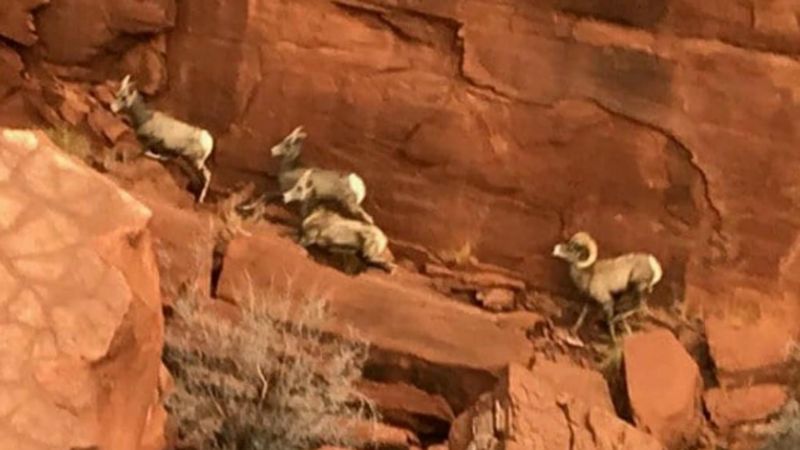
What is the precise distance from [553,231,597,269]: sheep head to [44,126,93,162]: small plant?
192 centimetres

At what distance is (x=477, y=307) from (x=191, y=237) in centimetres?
111

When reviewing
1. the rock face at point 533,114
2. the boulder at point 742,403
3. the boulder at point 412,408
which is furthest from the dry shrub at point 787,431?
the boulder at point 412,408

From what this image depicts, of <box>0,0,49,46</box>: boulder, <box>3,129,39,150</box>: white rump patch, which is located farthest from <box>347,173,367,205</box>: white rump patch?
<box>3,129,39,150</box>: white rump patch

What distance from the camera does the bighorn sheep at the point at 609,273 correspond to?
17.3ft

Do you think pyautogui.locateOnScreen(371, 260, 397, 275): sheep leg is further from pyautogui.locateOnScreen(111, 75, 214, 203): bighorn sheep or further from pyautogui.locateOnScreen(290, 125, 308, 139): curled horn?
pyautogui.locateOnScreen(111, 75, 214, 203): bighorn sheep

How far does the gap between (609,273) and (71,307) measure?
223 cm

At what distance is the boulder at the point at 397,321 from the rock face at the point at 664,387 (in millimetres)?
393

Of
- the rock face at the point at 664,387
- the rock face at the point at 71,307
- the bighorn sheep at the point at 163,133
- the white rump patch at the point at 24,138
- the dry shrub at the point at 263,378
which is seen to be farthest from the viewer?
the bighorn sheep at the point at 163,133

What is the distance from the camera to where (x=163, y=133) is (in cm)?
565

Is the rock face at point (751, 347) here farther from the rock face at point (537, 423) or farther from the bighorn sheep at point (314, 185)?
the bighorn sheep at point (314, 185)

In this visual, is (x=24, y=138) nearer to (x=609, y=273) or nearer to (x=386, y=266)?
(x=386, y=266)

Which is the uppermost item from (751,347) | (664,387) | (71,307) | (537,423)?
(751,347)

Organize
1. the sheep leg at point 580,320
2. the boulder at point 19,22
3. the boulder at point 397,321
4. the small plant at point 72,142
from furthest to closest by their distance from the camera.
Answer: the boulder at point 19,22, the small plant at point 72,142, the sheep leg at point 580,320, the boulder at point 397,321

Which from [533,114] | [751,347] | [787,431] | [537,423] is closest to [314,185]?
[533,114]
